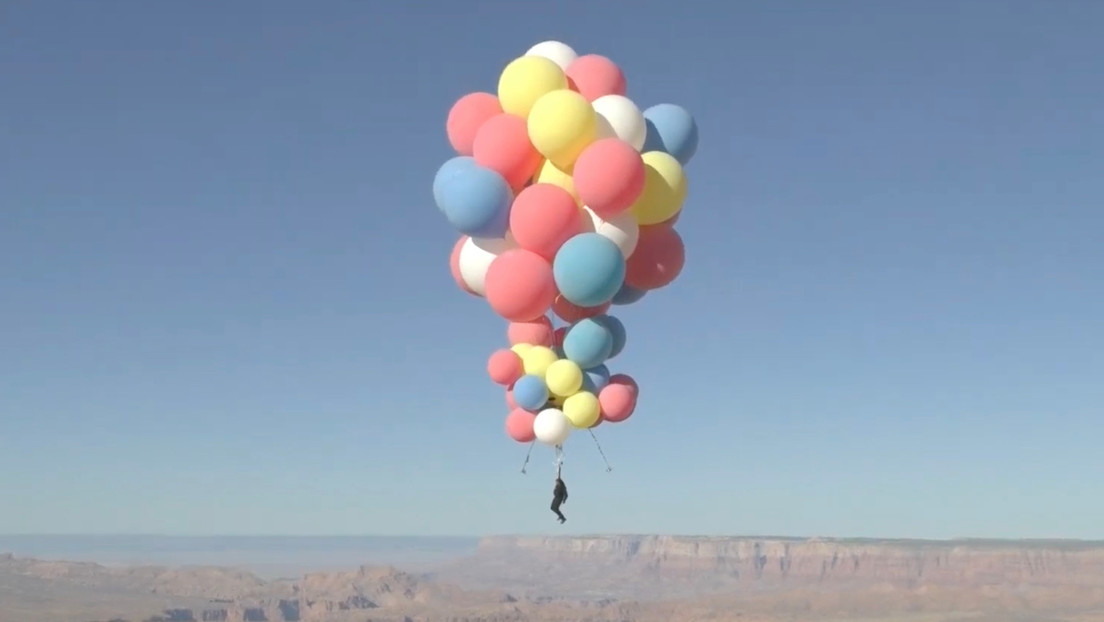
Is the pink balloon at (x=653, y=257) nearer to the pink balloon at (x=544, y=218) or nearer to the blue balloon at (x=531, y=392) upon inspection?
the pink balloon at (x=544, y=218)

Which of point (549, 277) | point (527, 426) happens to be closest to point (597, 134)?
point (549, 277)

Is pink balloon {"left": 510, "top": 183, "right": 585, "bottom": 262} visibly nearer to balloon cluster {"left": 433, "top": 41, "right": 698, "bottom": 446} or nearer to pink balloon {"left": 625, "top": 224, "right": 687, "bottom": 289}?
balloon cluster {"left": 433, "top": 41, "right": 698, "bottom": 446}

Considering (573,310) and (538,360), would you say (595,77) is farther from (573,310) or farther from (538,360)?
(538,360)

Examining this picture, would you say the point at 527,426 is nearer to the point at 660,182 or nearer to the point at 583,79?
the point at 660,182

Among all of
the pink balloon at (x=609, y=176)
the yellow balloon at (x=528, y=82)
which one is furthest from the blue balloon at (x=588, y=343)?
the yellow balloon at (x=528, y=82)

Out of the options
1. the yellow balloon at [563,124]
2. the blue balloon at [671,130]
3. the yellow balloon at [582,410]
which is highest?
the blue balloon at [671,130]

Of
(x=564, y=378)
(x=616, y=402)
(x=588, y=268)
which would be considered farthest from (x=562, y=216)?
(x=616, y=402)
